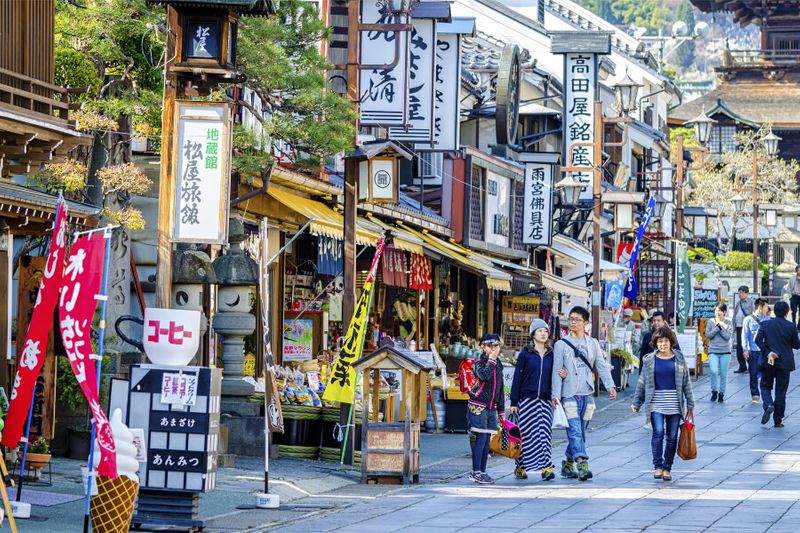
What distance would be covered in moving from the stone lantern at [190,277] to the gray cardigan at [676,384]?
16.2 ft

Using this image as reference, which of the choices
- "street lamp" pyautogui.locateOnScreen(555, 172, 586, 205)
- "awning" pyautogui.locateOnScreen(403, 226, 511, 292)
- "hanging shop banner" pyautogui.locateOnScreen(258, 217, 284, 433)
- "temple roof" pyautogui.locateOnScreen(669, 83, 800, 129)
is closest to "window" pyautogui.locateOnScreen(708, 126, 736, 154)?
"temple roof" pyautogui.locateOnScreen(669, 83, 800, 129)

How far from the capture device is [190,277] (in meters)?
16.9

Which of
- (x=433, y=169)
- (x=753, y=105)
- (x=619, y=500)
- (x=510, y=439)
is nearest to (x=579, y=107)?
(x=433, y=169)

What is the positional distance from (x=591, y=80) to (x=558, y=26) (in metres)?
16.1

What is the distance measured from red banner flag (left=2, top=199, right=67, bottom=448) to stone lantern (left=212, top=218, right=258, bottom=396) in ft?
18.5

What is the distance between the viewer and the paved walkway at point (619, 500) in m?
13.2

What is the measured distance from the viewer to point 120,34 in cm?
1739

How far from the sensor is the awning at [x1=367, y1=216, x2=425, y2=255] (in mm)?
23641

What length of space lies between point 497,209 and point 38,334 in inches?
860

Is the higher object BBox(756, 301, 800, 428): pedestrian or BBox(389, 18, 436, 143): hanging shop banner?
BBox(389, 18, 436, 143): hanging shop banner

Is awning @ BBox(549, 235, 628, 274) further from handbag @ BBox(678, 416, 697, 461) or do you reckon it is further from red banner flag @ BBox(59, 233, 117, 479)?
red banner flag @ BBox(59, 233, 117, 479)

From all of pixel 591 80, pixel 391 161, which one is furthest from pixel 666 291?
pixel 391 161

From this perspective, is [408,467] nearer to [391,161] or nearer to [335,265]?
[391,161]

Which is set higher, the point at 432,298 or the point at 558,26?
the point at 558,26
